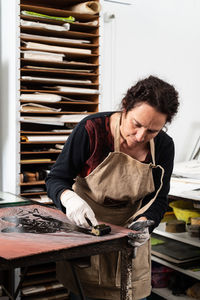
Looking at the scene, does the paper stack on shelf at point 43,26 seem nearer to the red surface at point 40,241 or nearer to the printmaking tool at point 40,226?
the printmaking tool at point 40,226

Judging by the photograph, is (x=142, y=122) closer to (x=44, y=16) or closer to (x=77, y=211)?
(x=77, y=211)

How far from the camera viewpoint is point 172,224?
2518 millimetres

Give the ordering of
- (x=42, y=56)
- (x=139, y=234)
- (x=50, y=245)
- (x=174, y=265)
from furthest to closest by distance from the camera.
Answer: (x=42, y=56)
(x=174, y=265)
(x=139, y=234)
(x=50, y=245)

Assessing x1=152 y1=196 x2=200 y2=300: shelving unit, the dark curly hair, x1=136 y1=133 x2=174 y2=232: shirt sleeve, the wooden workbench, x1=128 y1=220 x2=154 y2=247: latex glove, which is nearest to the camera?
the wooden workbench

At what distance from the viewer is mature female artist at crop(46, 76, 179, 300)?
1.59 m

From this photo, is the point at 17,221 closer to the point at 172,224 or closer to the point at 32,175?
the point at 32,175

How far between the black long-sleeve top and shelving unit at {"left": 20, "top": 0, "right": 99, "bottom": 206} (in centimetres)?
91

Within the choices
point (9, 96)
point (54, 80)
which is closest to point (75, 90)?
point (54, 80)

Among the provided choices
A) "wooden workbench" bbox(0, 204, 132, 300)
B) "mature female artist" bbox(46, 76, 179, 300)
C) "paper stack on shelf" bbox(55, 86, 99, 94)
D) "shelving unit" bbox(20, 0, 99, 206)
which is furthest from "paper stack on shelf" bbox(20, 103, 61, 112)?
"wooden workbench" bbox(0, 204, 132, 300)

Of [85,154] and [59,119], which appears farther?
[59,119]

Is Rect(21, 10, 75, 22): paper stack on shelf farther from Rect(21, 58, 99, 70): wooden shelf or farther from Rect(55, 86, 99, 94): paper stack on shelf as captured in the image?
Rect(55, 86, 99, 94): paper stack on shelf

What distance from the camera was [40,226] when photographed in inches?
61.7

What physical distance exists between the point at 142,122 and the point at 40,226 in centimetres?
56

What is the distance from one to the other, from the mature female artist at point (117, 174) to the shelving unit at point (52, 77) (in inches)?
34.5
